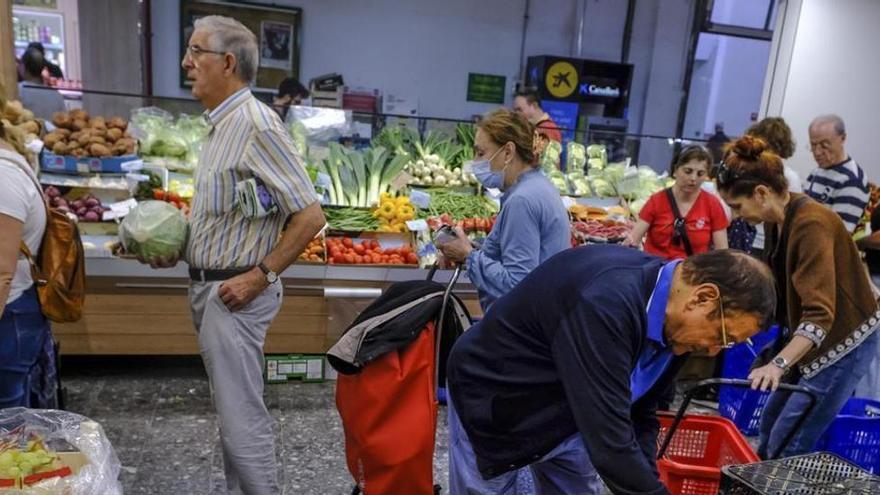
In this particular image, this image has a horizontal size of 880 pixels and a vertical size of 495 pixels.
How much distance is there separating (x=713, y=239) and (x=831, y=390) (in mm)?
1265

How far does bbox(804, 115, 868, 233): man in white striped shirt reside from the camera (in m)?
3.97

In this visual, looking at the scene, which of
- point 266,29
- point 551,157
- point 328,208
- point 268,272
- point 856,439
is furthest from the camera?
point 266,29

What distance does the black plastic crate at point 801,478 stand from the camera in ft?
5.80

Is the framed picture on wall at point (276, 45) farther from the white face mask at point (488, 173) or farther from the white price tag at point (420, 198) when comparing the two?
the white face mask at point (488, 173)

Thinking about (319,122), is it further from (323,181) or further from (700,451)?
(700,451)

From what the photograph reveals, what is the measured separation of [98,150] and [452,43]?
524 centimetres

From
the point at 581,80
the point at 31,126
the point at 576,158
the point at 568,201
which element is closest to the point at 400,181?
the point at 568,201

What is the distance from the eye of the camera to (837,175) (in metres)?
4.03

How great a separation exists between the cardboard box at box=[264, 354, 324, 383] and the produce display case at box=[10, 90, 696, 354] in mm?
40

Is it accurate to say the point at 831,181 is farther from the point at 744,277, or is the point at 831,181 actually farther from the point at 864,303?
the point at 744,277

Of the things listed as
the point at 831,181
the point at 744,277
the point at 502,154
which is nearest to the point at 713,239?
the point at 831,181

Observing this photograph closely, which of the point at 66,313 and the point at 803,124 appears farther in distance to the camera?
the point at 803,124

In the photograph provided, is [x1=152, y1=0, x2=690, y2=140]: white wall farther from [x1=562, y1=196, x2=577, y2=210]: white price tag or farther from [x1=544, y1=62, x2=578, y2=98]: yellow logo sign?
[x1=562, y1=196, x2=577, y2=210]: white price tag

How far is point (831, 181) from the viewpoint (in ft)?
13.3
